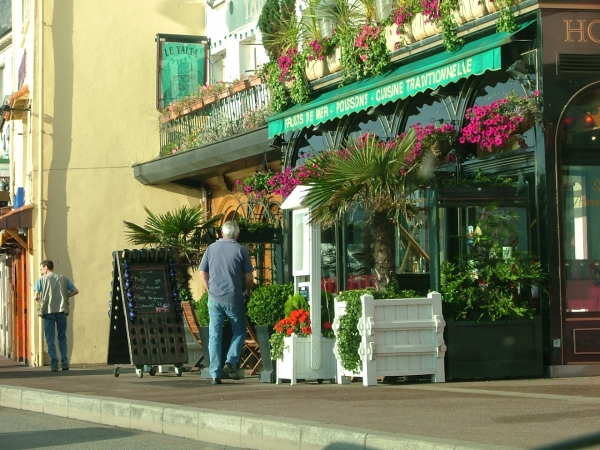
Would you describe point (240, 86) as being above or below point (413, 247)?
above

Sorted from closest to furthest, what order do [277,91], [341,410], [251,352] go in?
[341,410]
[251,352]
[277,91]

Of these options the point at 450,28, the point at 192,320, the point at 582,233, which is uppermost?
the point at 450,28

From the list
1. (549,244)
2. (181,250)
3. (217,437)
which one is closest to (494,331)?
(549,244)

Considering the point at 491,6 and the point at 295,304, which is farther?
the point at 295,304

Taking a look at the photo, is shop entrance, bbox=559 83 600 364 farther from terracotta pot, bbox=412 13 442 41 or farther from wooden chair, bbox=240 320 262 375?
wooden chair, bbox=240 320 262 375

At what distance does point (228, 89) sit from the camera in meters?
18.7

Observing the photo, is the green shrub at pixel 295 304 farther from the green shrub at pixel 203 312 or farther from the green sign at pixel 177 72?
the green sign at pixel 177 72

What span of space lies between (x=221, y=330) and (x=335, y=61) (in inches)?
179

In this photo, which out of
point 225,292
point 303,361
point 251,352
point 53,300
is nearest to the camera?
point 303,361

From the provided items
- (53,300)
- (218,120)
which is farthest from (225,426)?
(218,120)

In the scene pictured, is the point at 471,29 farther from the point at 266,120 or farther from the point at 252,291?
the point at 266,120

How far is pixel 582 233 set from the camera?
12.0m

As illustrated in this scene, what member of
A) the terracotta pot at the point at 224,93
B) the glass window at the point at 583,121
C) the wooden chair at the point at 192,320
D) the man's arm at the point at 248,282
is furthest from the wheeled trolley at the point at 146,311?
the glass window at the point at 583,121

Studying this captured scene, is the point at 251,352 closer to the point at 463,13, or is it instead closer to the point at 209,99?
the point at 463,13
